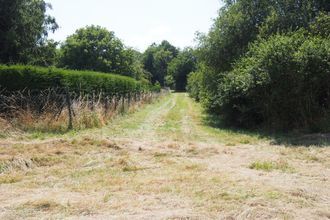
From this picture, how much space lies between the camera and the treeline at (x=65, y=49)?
79.3 feet

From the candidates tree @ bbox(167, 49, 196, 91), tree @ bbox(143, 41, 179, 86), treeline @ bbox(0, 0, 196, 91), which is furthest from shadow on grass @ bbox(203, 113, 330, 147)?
tree @ bbox(143, 41, 179, 86)

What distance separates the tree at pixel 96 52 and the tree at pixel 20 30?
759 inches

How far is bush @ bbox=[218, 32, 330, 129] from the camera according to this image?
45.1 feet

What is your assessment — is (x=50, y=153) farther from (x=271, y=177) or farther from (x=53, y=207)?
(x=271, y=177)

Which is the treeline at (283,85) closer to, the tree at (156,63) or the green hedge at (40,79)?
the green hedge at (40,79)

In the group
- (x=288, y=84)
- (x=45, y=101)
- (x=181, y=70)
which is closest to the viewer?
(x=45, y=101)

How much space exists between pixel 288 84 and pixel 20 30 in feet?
60.8

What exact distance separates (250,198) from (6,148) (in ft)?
22.0

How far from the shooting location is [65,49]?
4997cm

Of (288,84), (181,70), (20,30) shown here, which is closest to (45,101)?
(288,84)

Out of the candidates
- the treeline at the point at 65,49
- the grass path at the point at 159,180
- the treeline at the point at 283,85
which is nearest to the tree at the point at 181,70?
the treeline at the point at 65,49

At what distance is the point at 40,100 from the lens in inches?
543

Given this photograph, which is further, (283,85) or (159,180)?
(283,85)

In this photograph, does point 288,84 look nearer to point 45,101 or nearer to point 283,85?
point 283,85
